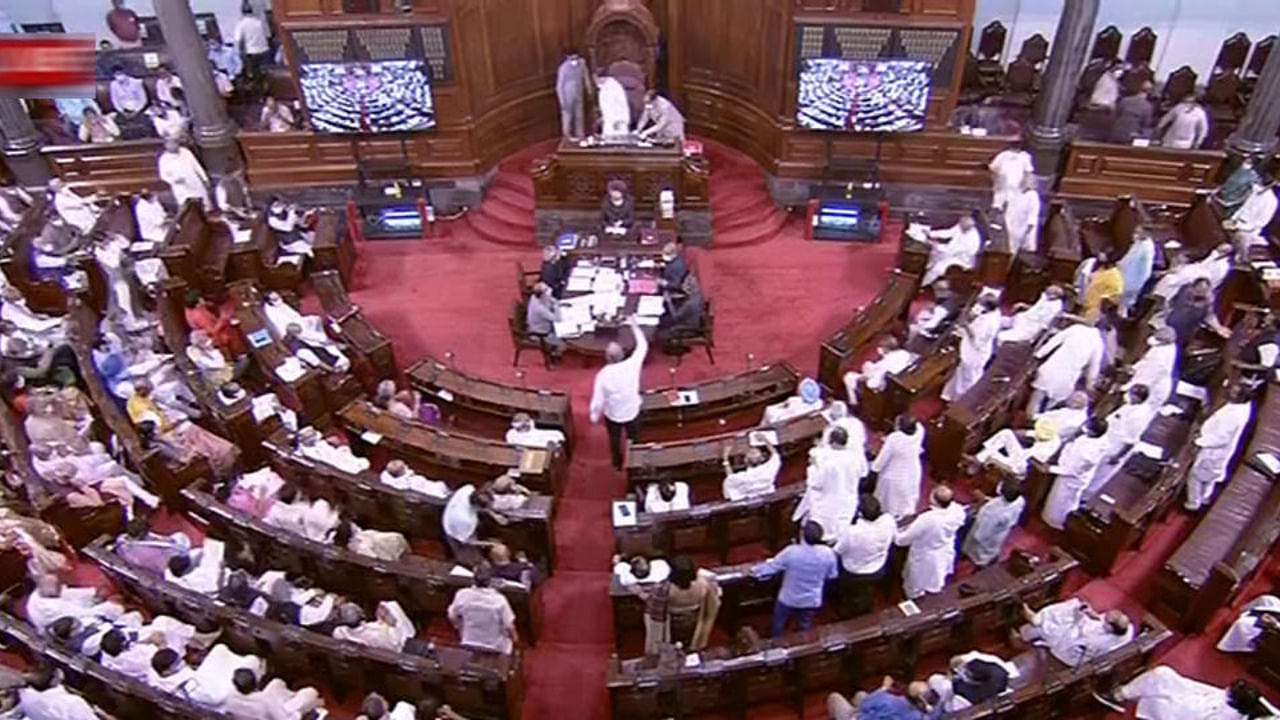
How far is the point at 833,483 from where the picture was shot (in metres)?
8.52

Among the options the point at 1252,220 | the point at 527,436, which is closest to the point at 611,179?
the point at 527,436

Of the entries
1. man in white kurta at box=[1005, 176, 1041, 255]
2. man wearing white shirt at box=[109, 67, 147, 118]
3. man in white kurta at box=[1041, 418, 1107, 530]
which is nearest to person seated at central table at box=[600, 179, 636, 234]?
man in white kurta at box=[1005, 176, 1041, 255]

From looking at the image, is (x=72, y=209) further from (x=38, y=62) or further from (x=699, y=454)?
Result: (x=699, y=454)

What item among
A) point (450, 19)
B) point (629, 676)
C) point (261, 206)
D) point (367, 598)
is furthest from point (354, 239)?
point (629, 676)

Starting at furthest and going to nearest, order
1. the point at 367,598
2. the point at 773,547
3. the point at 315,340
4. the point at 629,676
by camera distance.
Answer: the point at 315,340 → the point at 773,547 → the point at 367,598 → the point at 629,676

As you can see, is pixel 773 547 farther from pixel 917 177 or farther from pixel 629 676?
pixel 917 177

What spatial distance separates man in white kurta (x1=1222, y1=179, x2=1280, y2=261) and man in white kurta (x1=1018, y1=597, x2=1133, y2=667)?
6150 millimetres

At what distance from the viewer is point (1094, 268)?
38.4ft

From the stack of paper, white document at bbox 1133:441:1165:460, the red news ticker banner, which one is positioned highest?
the red news ticker banner

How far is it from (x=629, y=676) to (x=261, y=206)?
9832mm

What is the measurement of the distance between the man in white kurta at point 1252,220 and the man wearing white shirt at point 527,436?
8.18 m

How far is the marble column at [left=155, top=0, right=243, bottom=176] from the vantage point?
1340cm

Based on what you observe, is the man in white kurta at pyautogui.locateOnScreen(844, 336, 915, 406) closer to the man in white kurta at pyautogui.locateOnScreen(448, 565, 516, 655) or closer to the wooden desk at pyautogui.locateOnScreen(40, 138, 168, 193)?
the man in white kurta at pyautogui.locateOnScreen(448, 565, 516, 655)

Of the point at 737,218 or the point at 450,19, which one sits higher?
the point at 450,19
